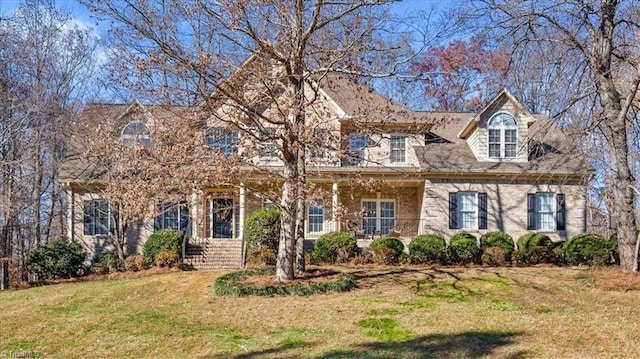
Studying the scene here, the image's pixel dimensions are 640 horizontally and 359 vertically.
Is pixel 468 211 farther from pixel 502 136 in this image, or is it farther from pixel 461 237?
pixel 502 136

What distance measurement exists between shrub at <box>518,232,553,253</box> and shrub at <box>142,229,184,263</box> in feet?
39.4

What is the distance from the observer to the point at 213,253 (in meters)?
19.2

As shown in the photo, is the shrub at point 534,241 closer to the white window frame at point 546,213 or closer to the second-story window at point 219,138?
the white window frame at point 546,213

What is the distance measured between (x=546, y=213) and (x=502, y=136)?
339 cm

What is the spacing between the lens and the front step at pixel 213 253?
715 inches

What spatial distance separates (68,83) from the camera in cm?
2322

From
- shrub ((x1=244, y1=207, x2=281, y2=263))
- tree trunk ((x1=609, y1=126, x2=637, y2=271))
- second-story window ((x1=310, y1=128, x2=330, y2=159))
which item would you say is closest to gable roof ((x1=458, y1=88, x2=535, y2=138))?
tree trunk ((x1=609, y1=126, x2=637, y2=271))

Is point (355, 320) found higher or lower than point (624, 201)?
lower

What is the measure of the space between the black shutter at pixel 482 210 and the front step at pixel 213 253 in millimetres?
9035

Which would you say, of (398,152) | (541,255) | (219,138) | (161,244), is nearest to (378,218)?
(398,152)

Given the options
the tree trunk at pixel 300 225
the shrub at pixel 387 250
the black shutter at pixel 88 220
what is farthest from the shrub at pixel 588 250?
the black shutter at pixel 88 220

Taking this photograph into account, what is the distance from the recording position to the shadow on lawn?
7.48m

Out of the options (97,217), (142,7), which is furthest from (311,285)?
(97,217)

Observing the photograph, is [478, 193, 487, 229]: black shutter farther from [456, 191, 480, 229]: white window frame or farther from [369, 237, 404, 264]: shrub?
[369, 237, 404, 264]: shrub
